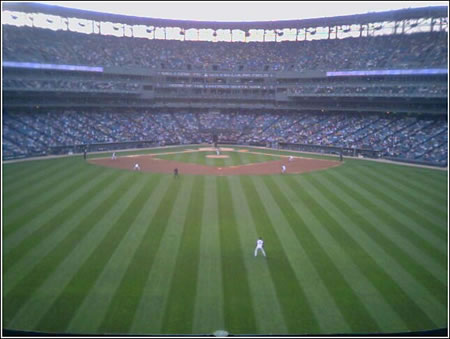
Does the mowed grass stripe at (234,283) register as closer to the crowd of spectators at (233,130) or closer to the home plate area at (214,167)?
the home plate area at (214,167)

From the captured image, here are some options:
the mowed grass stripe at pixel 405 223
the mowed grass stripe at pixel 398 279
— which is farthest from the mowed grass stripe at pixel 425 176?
the mowed grass stripe at pixel 398 279

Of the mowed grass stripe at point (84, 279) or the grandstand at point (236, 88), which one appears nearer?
the mowed grass stripe at point (84, 279)

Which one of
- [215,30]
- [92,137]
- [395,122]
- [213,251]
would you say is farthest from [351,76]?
[213,251]

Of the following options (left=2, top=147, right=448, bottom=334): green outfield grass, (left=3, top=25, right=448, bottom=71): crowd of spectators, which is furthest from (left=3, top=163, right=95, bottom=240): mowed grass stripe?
(left=3, top=25, right=448, bottom=71): crowd of spectators

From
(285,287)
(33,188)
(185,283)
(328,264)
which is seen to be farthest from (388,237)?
(33,188)

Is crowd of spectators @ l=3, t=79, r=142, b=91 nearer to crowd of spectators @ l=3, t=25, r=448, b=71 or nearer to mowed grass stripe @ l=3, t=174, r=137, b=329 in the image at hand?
crowd of spectators @ l=3, t=25, r=448, b=71

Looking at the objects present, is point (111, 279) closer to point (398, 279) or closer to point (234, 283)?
point (234, 283)

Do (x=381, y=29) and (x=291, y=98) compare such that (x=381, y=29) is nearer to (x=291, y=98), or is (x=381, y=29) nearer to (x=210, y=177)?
(x=291, y=98)
